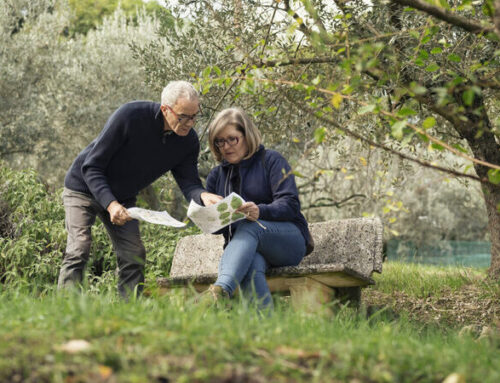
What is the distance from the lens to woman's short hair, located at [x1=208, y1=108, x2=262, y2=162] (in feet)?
14.0

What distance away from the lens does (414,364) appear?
210 centimetres

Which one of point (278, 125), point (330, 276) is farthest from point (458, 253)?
point (330, 276)

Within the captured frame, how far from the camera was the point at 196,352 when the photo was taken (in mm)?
1994

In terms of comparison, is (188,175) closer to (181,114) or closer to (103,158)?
(181,114)

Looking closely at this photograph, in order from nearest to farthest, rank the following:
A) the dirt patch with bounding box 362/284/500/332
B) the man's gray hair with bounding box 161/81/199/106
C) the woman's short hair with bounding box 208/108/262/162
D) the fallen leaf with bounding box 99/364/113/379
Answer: the fallen leaf with bounding box 99/364/113/379
the man's gray hair with bounding box 161/81/199/106
the woman's short hair with bounding box 208/108/262/162
the dirt patch with bounding box 362/284/500/332

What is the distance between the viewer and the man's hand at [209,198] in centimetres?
411

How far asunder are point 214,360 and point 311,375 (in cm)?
34

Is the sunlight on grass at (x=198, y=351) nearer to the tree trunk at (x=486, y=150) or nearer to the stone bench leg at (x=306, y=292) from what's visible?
the stone bench leg at (x=306, y=292)

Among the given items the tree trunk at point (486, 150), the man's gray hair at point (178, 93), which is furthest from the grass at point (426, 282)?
the man's gray hair at point (178, 93)

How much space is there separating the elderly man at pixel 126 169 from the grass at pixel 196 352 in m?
1.55

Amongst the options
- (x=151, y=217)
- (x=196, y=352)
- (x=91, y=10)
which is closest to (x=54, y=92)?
(x=151, y=217)

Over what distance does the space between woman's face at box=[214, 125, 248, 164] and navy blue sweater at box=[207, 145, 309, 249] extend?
0.08 m

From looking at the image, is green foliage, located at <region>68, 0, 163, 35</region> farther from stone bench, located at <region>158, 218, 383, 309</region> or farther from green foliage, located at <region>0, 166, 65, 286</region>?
stone bench, located at <region>158, 218, 383, 309</region>

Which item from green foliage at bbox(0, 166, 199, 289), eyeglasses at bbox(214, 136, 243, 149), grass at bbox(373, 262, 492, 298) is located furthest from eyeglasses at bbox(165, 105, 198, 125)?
grass at bbox(373, 262, 492, 298)
